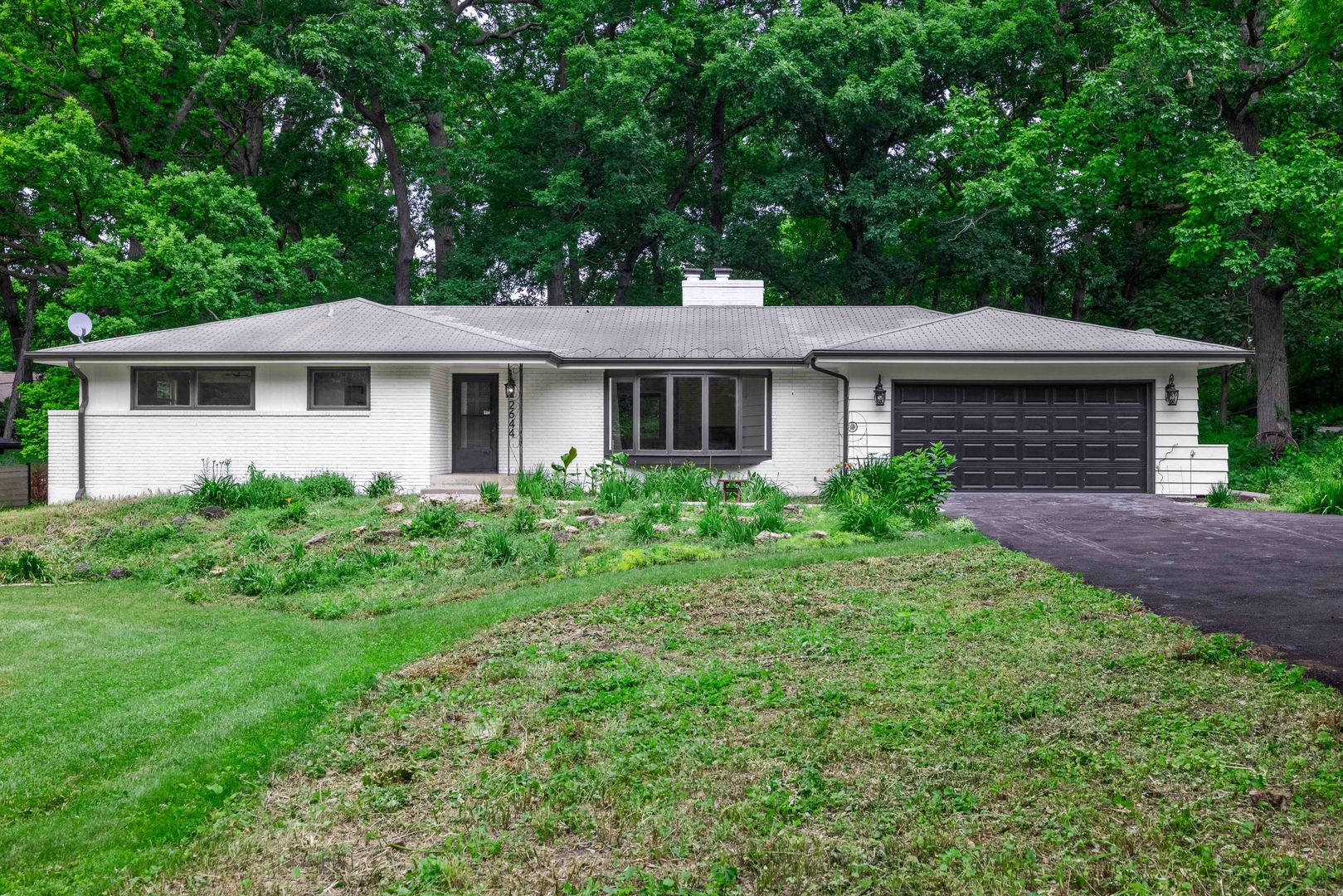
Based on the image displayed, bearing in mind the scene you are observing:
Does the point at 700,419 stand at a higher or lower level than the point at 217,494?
higher

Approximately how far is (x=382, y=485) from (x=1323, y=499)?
13115mm

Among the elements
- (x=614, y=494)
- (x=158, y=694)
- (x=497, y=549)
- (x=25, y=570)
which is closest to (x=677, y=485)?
(x=614, y=494)

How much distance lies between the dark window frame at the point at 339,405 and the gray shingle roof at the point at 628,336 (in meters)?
0.40

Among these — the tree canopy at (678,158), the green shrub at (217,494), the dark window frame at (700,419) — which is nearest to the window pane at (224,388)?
the green shrub at (217,494)

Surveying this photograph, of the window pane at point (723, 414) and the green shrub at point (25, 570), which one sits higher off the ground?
the window pane at point (723, 414)

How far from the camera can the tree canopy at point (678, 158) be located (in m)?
17.8

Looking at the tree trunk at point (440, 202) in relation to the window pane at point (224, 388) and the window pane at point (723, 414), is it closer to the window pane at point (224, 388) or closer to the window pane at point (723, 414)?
the window pane at point (224, 388)

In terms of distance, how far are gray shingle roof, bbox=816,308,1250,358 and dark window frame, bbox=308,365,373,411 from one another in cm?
729

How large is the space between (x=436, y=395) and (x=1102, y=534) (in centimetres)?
1019

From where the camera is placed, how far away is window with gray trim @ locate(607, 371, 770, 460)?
48.9 ft

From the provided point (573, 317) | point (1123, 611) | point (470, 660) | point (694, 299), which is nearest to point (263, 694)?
point (470, 660)

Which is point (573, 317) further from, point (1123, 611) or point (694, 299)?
point (1123, 611)

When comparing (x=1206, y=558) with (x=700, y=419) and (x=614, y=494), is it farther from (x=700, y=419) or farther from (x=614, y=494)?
(x=700, y=419)

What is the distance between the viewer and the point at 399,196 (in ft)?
81.2
